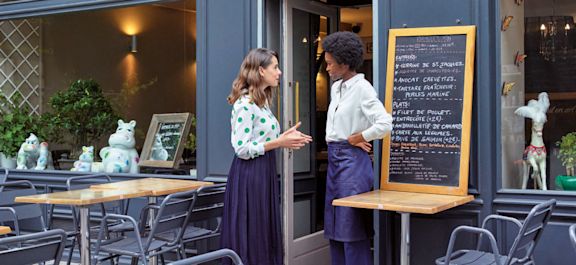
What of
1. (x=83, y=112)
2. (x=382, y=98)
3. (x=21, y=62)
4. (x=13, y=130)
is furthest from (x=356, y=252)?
(x=21, y=62)

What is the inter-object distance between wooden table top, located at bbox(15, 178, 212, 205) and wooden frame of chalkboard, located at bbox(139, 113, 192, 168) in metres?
0.65

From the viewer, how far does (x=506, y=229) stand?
3959 millimetres

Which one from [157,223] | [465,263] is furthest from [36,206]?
[465,263]

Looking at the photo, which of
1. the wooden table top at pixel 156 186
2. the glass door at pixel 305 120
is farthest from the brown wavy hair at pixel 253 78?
the glass door at pixel 305 120

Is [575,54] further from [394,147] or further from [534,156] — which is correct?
[394,147]

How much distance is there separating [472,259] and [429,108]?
3.21 feet

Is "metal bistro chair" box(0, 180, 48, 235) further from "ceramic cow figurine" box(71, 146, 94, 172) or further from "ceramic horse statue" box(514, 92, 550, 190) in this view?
"ceramic horse statue" box(514, 92, 550, 190)

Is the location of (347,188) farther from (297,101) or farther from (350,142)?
(297,101)

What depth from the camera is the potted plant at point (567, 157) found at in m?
3.97

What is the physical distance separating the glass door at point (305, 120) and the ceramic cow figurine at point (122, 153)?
1461 millimetres

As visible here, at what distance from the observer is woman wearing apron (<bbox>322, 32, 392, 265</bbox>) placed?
12.2 ft

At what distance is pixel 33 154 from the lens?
6.21 metres

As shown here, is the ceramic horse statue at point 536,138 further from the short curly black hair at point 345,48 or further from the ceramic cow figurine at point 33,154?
the ceramic cow figurine at point 33,154

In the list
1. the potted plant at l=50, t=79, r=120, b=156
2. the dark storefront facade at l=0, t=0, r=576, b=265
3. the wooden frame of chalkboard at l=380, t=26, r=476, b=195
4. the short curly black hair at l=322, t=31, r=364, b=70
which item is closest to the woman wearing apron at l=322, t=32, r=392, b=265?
the short curly black hair at l=322, t=31, r=364, b=70
